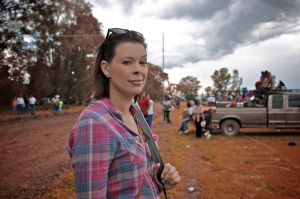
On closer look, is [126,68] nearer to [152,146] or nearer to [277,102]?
[152,146]

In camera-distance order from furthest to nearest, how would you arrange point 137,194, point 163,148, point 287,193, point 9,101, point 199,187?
point 9,101 → point 163,148 → point 199,187 → point 287,193 → point 137,194

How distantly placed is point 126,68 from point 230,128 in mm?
8294

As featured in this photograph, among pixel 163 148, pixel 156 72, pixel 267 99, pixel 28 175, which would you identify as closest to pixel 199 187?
pixel 163 148

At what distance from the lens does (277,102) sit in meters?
7.93

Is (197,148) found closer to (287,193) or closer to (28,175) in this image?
(287,193)

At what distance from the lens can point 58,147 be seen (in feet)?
22.0

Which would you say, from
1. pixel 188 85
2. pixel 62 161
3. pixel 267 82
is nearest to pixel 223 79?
pixel 188 85

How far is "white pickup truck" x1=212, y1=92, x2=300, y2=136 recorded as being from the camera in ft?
25.6

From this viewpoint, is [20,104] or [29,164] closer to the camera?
[29,164]

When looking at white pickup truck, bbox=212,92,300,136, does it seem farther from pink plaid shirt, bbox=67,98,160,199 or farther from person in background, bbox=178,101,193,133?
pink plaid shirt, bbox=67,98,160,199

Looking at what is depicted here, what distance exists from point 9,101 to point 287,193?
2490 centimetres

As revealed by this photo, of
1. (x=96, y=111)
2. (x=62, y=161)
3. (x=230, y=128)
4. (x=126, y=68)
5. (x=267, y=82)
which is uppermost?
(x=267, y=82)

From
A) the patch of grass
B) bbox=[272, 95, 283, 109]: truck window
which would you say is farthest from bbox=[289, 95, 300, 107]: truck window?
the patch of grass

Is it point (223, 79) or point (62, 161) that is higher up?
point (223, 79)
